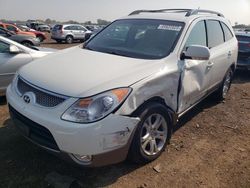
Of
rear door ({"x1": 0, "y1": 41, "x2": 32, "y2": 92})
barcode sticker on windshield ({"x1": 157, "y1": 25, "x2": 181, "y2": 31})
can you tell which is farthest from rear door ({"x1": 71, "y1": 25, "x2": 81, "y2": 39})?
barcode sticker on windshield ({"x1": 157, "y1": 25, "x2": 181, "y2": 31})

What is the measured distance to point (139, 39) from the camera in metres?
3.98

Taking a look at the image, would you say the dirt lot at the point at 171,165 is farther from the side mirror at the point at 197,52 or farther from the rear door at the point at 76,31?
the rear door at the point at 76,31

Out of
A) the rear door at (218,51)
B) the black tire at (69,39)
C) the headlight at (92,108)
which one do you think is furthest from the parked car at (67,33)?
the headlight at (92,108)

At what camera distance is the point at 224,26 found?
545cm

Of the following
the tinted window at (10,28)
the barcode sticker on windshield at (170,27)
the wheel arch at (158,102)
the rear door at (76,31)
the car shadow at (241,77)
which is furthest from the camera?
the rear door at (76,31)

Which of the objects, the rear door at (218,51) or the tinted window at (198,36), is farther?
the rear door at (218,51)

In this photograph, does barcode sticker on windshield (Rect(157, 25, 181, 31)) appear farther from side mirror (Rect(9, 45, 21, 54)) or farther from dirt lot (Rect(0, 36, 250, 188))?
side mirror (Rect(9, 45, 21, 54))

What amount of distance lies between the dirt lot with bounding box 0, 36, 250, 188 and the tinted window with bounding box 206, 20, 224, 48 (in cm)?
140

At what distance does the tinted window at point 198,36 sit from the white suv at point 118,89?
0.01 metres

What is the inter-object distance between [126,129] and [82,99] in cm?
54

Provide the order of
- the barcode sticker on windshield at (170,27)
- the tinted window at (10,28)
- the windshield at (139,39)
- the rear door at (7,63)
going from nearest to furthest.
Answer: the windshield at (139,39) → the barcode sticker on windshield at (170,27) → the rear door at (7,63) → the tinted window at (10,28)

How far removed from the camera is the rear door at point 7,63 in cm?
530

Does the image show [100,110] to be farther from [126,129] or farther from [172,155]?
[172,155]

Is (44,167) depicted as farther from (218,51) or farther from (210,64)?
(218,51)
